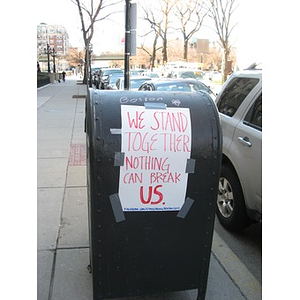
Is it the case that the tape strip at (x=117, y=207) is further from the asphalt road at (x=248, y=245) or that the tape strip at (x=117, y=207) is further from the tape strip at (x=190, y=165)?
the asphalt road at (x=248, y=245)

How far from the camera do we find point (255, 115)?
149 inches

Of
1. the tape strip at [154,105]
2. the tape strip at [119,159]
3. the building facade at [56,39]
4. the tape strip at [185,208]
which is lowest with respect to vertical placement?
the tape strip at [185,208]

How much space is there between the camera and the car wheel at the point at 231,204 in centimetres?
386

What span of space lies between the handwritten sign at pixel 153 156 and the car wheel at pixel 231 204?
167 cm

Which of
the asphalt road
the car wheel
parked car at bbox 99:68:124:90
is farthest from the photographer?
parked car at bbox 99:68:124:90

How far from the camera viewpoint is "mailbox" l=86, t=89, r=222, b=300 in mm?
2264

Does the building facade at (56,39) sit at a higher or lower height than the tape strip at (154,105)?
higher

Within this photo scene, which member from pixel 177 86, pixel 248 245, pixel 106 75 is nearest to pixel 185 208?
pixel 248 245

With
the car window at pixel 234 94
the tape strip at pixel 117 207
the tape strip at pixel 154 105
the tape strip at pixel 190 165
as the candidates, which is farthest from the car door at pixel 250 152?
the tape strip at pixel 117 207

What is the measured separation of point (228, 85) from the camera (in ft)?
15.2

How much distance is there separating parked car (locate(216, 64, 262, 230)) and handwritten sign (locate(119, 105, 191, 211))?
1387 millimetres

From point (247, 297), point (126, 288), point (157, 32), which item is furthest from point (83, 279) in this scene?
point (157, 32)

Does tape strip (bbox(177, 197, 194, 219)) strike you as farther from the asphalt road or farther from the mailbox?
the asphalt road

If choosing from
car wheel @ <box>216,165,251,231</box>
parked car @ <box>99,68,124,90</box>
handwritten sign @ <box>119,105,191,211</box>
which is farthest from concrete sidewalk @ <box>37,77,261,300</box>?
parked car @ <box>99,68,124,90</box>
